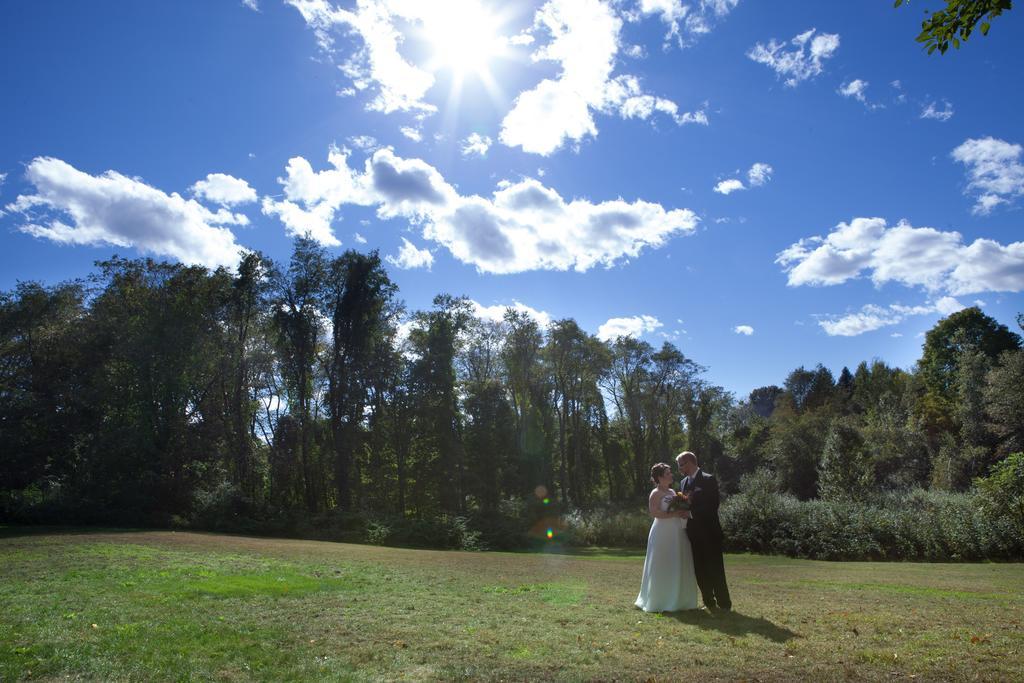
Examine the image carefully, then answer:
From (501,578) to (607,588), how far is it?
2984mm

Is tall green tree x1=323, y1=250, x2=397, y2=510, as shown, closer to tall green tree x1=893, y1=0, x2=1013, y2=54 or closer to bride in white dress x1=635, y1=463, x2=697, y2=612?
bride in white dress x1=635, y1=463, x2=697, y2=612

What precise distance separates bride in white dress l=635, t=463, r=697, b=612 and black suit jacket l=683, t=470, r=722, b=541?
0.67ft

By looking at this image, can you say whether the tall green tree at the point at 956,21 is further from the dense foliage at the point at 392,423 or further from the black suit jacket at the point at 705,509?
the dense foliage at the point at 392,423

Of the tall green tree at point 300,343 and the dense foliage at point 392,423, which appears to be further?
the tall green tree at point 300,343

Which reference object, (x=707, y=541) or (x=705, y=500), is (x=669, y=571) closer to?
(x=707, y=541)

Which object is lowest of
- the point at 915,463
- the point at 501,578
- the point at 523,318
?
the point at 501,578

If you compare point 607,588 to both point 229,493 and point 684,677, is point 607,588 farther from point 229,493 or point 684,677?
point 229,493

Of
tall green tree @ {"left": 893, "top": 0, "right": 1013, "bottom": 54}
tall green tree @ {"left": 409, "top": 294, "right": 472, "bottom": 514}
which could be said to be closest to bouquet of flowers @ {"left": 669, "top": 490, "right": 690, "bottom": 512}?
tall green tree @ {"left": 893, "top": 0, "right": 1013, "bottom": 54}

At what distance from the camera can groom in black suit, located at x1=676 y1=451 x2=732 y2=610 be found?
9.23 metres

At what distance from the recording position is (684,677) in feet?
18.8

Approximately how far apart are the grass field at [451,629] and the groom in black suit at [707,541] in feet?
1.27

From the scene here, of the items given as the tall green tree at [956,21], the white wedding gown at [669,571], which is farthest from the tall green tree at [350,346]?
the tall green tree at [956,21]

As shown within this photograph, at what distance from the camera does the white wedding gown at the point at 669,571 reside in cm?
924

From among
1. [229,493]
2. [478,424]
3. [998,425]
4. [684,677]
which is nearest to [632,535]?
[478,424]
